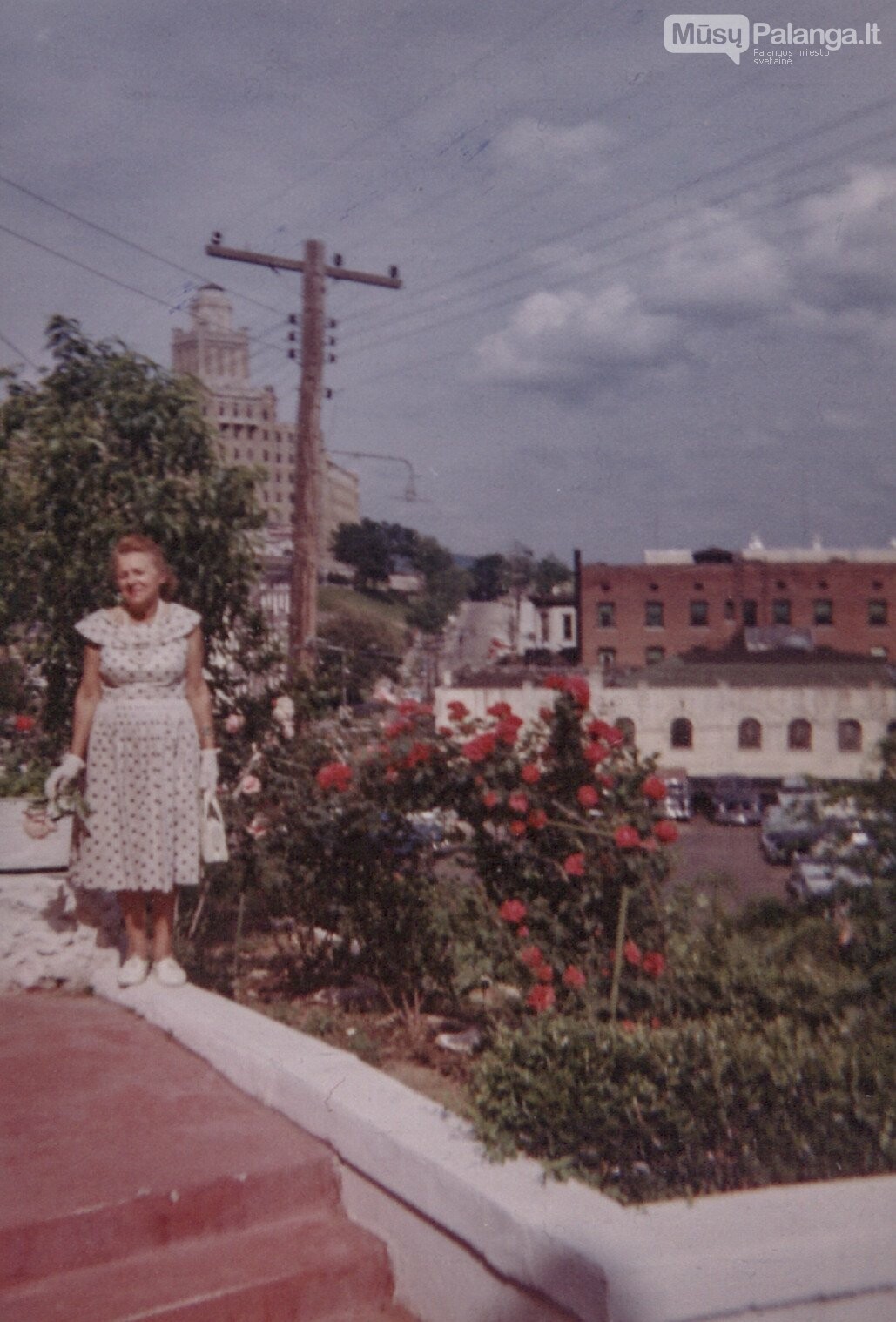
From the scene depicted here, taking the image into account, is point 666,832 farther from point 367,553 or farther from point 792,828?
point 367,553

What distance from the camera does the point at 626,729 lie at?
4.21 metres

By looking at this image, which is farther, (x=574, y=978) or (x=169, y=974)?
(x=169, y=974)

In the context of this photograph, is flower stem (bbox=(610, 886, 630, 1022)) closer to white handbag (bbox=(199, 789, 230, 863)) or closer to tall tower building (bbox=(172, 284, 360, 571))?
white handbag (bbox=(199, 789, 230, 863))

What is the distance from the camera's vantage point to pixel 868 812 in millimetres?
3408

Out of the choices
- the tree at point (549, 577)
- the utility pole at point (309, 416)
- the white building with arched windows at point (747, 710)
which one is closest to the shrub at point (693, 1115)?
the white building with arched windows at point (747, 710)

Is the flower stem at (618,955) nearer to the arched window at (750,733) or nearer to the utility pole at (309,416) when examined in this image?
the arched window at (750,733)

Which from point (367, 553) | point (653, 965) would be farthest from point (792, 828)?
point (367, 553)

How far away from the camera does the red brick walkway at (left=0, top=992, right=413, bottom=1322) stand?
8.21 feet

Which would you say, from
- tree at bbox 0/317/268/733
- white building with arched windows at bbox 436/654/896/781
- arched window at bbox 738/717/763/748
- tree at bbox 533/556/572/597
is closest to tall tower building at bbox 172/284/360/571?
tree at bbox 0/317/268/733

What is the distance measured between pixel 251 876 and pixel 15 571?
6.42 feet

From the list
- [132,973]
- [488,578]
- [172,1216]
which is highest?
[488,578]

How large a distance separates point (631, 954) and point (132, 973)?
1794 millimetres

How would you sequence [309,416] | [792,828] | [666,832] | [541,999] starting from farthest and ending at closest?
[309,416], [666,832], [792,828], [541,999]

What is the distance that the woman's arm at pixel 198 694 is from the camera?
415 centimetres
